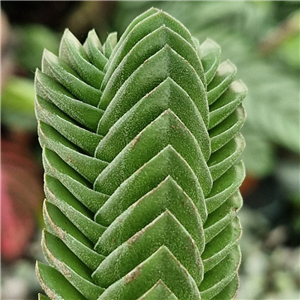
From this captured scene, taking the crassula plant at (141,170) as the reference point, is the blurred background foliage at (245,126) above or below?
below

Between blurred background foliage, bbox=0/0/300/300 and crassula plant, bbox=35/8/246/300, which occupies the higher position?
crassula plant, bbox=35/8/246/300

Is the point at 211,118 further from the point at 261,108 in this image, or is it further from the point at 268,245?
the point at 268,245

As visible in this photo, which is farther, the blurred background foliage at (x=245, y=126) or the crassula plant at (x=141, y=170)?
the blurred background foliage at (x=245, y=126)

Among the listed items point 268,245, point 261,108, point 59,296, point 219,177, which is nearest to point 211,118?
point 219,177

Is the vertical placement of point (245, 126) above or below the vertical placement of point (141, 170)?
below

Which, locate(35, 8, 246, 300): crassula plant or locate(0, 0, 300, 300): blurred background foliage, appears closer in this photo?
locate(35, 8, 246, 300): crassula plant
